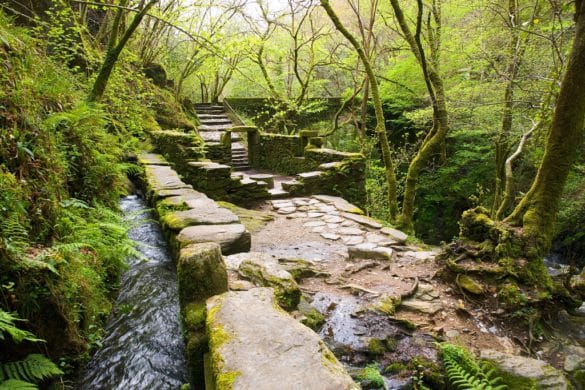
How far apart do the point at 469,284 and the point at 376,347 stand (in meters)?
1.60

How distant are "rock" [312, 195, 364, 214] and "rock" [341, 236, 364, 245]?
1.39 metres

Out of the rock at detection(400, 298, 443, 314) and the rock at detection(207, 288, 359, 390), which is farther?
the rock at detection(400, 298, 443, 314)

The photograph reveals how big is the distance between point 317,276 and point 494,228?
7.12ft

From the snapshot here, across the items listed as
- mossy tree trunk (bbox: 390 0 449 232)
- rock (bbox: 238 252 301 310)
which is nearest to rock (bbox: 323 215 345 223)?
mossy tree trunk (bbox: 390 0 449 232)

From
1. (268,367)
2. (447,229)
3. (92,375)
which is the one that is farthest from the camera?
(447,229)

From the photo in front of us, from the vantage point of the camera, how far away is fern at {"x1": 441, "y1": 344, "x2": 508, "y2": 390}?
215 centimetres

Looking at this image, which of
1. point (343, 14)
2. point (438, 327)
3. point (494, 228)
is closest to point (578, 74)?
point (494, 228)

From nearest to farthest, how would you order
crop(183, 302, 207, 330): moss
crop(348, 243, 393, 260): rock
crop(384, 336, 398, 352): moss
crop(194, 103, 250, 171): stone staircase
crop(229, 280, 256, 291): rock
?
crop(183, 302, 207, 330): moss
crop(229, 280, 256, 291): rock
crop(384, 336, 398, 352): moss
crop(348, 243, 393, 260): rock
crop(194, 103, 250, 171): stone staircase

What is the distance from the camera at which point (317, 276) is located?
3793 millimetres

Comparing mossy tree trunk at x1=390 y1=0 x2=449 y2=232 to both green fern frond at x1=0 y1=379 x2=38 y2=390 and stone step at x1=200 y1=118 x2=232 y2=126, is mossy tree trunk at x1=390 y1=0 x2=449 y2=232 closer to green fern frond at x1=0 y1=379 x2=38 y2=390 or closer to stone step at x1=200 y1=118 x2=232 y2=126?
green fern frond at x1=0 y1=379 x2=38 y2=390

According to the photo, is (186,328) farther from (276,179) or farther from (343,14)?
(343,14)

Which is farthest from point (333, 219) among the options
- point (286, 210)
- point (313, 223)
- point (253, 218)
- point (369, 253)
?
point (369, 253)

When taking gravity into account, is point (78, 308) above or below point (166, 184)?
below

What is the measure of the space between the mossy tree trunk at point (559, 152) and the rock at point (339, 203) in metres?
3.11
